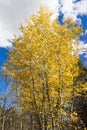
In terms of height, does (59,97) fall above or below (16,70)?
below

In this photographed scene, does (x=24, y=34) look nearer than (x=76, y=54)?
Yes

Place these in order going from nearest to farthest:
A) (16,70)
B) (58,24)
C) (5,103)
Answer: (16,70)
(58,24)
(5,103)

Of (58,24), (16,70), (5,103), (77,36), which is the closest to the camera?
(16,70)

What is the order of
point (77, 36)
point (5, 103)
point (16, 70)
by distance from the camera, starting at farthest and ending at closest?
point (5, 103) → point (77, 36) → point (16, 70)

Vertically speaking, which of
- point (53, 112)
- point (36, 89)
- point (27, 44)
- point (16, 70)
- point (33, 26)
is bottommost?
point (53, 112)

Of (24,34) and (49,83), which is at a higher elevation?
(24,34)

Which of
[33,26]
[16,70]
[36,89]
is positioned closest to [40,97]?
[36,89]

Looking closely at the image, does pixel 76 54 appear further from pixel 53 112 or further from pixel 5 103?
pixel 5 103

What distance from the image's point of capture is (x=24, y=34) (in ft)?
41.5

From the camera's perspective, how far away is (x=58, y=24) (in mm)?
13562

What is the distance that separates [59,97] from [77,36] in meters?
3.74

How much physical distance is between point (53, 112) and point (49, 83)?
4.60 feet

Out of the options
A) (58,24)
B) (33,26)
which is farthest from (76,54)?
(33,26)

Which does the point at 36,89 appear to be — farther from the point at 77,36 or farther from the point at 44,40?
the point at 77,36
